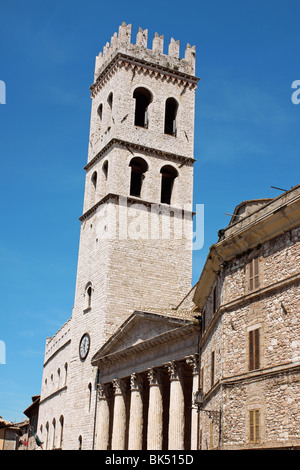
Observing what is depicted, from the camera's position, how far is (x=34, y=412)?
228ft

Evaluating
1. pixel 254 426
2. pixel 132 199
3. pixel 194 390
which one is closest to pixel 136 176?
pixel 132 199

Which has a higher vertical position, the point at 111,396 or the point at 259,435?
the point at 111,396

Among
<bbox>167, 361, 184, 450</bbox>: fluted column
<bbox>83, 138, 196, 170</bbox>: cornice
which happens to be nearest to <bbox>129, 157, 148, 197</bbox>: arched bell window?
<bbox>83, 138, 196, 170</bbox>: cornice

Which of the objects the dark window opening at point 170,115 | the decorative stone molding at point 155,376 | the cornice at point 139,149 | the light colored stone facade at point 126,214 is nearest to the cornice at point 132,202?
the light colored stone facade at point 126,214

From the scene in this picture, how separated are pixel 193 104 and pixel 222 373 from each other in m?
31.7

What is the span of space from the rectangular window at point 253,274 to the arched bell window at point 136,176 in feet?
85.5

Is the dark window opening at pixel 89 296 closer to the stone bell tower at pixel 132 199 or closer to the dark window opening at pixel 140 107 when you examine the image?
the stone bell tower at pixel 132 199

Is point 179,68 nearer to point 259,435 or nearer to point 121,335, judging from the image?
point 121,335

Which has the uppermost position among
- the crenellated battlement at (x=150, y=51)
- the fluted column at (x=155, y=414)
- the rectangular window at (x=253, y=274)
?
the crenellated battlement at (x=150, y=51)

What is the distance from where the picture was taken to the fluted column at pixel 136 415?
36500 mm

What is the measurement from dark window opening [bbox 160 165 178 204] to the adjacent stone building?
0.46 feet

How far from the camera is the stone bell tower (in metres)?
44.1
